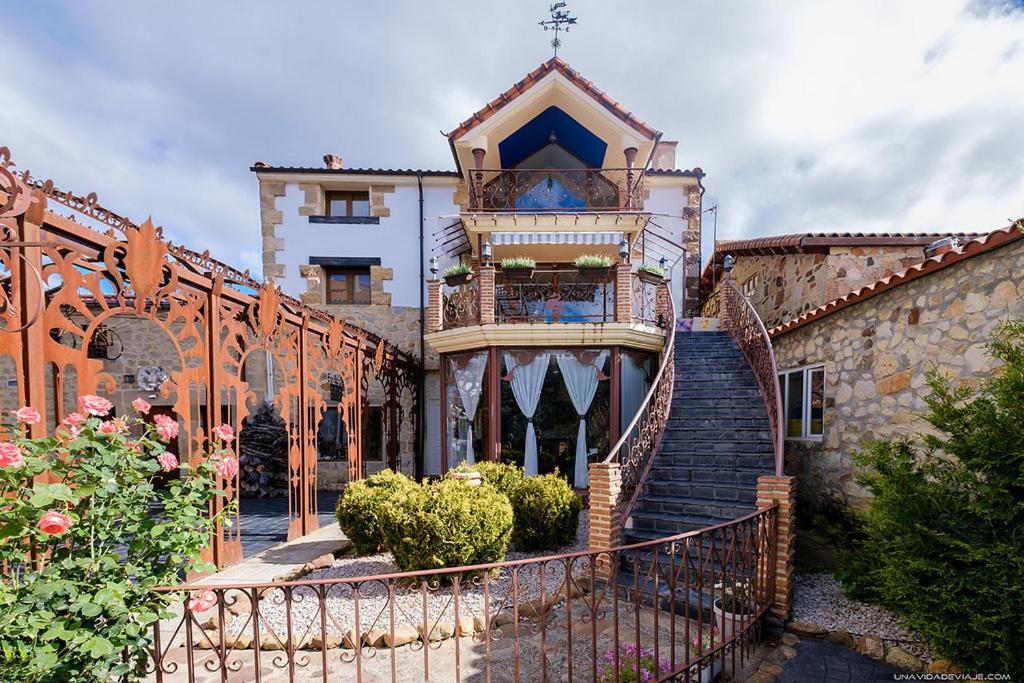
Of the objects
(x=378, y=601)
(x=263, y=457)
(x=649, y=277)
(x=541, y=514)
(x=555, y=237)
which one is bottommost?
(x=263, y=457)

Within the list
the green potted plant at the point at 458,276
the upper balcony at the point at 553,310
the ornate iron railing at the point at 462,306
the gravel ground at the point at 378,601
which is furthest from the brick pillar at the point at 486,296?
the gravel ground at the point at 378,601

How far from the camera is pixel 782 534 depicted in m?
4.68

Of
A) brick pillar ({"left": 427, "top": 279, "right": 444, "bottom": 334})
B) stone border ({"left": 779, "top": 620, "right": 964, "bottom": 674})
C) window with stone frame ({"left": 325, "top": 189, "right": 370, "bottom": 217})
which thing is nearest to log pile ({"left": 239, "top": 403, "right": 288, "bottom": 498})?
brick pillar ({"left": 427, "top": 279, "right": 444, "bottom": 334})

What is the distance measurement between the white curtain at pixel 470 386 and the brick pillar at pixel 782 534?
556 centimetres

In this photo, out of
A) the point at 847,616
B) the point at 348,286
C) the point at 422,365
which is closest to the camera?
the point at 847,616

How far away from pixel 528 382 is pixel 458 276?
272 cm

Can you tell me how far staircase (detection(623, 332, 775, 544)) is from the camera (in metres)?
5.99

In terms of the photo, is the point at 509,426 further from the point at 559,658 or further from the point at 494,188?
the point at 494,188

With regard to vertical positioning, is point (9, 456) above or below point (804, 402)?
above

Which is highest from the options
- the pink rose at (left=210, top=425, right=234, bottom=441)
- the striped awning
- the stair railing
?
the striped awning

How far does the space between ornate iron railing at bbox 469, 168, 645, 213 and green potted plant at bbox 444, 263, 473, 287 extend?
248 centimetres

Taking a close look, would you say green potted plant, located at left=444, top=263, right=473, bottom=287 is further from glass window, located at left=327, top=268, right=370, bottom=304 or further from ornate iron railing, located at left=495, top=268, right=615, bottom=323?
glass window, located at left=327, top=268, right=370, bottom=304

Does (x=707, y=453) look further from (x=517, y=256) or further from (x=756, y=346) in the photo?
(x=517, y=256)

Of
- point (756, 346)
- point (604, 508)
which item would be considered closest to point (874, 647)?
point (604, 508)
